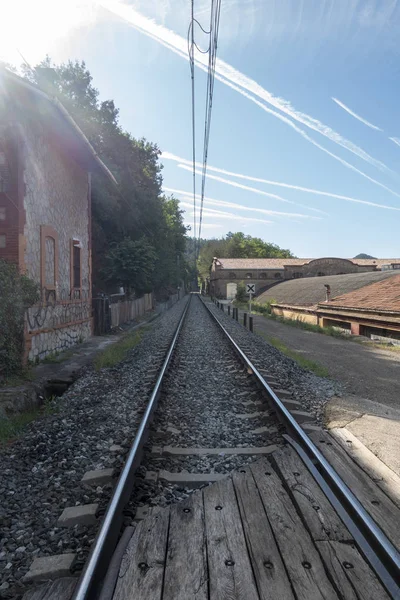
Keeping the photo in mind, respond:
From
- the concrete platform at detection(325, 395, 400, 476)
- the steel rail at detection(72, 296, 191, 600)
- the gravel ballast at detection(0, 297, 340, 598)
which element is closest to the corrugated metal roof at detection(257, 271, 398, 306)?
the gravel ballast at detection(0, 297, 340, 598)

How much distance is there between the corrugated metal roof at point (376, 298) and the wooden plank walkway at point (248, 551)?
14.9m

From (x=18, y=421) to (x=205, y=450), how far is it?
301cm

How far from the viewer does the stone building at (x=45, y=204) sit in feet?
30.3

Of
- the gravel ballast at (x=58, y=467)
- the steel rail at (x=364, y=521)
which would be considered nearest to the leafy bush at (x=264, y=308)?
the gravel ballast at (x=58, y=467)

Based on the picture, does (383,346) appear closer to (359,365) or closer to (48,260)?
(359,365)

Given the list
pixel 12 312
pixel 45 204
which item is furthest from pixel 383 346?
pixel 12 312

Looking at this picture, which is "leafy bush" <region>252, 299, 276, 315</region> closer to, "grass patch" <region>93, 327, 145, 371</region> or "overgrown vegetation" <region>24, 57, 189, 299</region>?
"overgrown vegetation" <region>24, 57, 189, 299</region>

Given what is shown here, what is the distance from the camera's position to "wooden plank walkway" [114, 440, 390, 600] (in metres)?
2.23

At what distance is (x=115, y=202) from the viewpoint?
27.9 metres

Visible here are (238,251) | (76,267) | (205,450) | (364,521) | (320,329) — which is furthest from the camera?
(238,251)

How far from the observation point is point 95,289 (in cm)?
2795

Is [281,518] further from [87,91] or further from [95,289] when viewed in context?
[87,91]

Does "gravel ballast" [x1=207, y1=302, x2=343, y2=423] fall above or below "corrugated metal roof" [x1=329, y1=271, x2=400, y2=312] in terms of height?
below

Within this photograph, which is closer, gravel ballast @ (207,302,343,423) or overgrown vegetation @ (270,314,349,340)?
gravel ballast @ (207,302,343,423)
